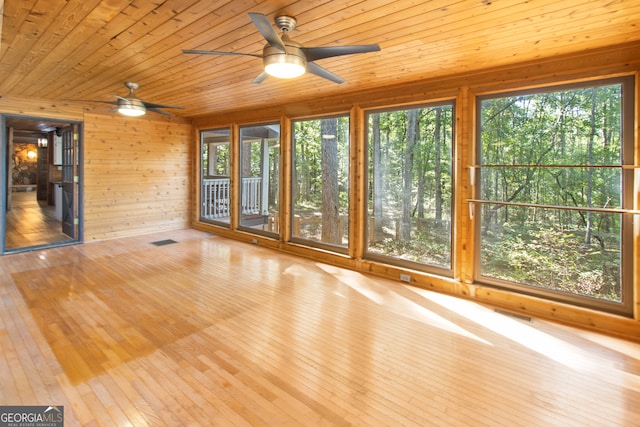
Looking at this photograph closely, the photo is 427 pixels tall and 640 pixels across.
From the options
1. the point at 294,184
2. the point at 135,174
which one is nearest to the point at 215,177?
the point at 135,174

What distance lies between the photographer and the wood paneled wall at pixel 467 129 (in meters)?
3.19

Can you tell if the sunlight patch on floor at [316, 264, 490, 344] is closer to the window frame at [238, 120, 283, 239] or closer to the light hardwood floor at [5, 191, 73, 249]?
the window frame at [238, 120, 283, 239]

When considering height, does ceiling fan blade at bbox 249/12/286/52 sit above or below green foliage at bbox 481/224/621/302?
above

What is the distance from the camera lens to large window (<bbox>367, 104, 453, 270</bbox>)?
442 centimetres

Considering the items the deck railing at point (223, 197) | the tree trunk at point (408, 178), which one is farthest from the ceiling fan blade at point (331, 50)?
the deck railing at point (223, 197)

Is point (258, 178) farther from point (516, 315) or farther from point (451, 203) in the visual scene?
point (516, 315)

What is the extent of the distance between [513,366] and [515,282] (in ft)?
4.94

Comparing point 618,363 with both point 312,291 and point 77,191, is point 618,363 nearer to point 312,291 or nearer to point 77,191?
point 312,291

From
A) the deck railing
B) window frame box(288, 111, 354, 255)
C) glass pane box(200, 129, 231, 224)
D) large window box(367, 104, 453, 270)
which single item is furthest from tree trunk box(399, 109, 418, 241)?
glass pane box(200, 129, 231, 224)

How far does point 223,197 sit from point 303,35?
21.6 ft

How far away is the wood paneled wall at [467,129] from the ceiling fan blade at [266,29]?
2533mm

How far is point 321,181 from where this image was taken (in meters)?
6.07

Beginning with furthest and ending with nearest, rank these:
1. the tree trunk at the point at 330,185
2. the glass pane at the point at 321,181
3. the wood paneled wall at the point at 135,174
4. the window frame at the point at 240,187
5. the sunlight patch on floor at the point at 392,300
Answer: the wood paneled wall at the point at 135,174 → the window frame at the point at 240,187 → the tree trunk at the point at 330,185 → the glass pane at the point at 321,181 → the sunlight patch on floor at the point at 392,300

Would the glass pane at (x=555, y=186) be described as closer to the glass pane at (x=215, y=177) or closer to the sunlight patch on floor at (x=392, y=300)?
the sunlight patch on floor at (x=392, y=300)
